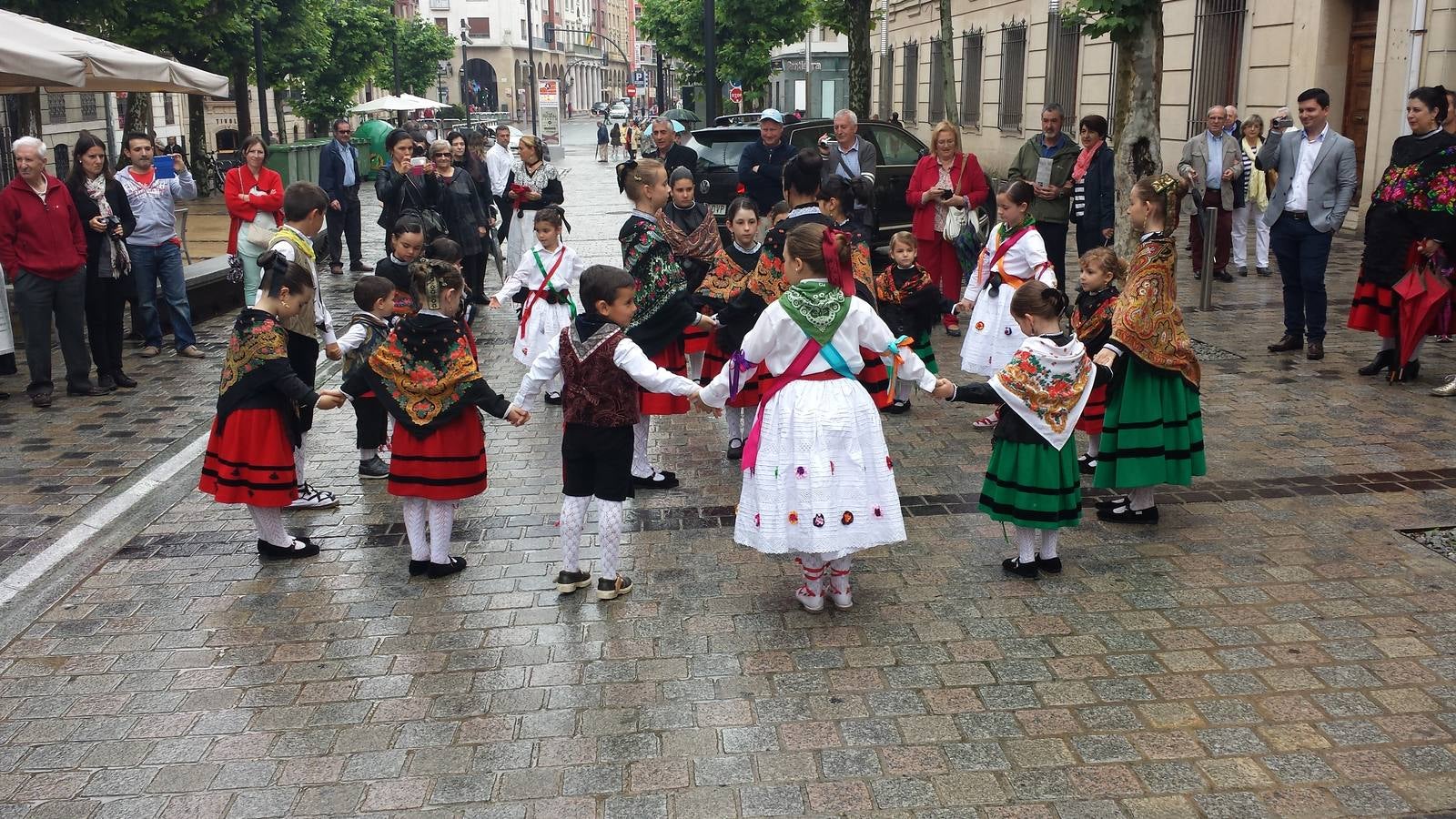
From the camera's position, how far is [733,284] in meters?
7.60

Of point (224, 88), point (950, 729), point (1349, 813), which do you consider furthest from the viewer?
point (224, 88)

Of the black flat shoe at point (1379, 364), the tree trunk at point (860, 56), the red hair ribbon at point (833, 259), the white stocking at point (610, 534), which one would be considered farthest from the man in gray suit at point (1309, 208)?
the tree trunk at point (860, 56)

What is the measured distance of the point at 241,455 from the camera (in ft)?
19.5

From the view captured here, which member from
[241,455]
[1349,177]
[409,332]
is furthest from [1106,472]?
[1349,177]

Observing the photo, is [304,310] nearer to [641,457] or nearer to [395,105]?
[641,457]

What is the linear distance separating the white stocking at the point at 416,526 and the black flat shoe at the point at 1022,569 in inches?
106

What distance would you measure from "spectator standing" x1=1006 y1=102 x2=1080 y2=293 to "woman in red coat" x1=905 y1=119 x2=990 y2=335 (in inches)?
15.1

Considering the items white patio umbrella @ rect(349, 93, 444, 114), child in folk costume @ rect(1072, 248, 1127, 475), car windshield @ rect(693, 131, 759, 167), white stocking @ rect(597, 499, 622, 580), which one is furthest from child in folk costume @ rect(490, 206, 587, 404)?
white patio umbrella @ rect(349, 93, 444, 114)

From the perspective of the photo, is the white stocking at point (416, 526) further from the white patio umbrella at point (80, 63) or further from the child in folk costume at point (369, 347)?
the white patio umbrella at point (80, 63)

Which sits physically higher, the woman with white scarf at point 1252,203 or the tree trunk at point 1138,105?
the tree trunk at point 1138,105

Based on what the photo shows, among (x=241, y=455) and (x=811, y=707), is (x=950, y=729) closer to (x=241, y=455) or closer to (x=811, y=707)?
(x=811, y=707)

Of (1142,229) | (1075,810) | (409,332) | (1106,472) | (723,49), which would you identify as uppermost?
(723,49)

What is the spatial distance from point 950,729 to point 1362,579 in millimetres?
2420

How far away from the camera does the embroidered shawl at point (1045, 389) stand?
218 inches
